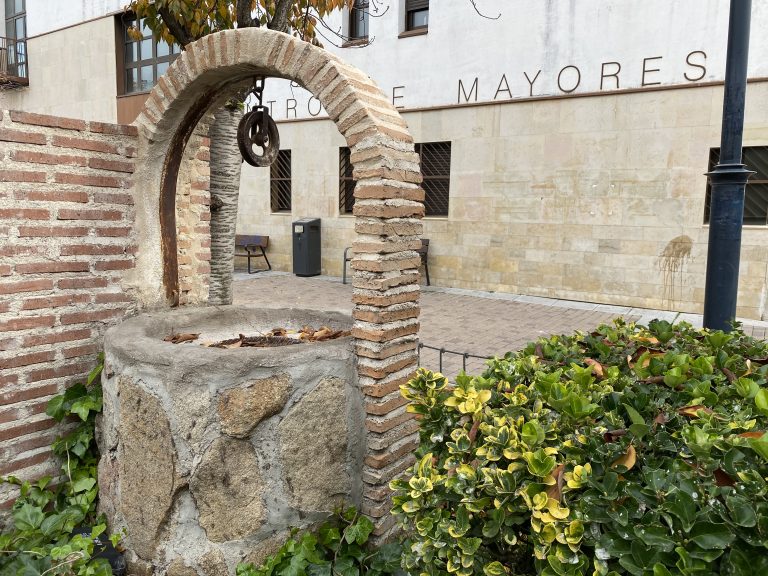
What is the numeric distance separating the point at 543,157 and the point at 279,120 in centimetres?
609

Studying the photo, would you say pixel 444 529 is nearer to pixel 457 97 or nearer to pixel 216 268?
pixel 216 268

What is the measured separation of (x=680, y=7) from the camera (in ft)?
28.2

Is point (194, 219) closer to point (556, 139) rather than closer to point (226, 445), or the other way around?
point (226, 445)

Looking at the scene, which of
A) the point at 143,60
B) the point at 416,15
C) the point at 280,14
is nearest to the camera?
the point at 280,14

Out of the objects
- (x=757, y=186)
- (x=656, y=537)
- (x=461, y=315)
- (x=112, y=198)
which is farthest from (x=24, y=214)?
(x=757, y=186)

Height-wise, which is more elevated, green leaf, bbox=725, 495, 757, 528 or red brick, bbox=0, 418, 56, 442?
green leaf, bbox=725, 495, 757, 528

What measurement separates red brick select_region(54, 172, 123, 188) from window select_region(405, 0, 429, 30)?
8.99 m

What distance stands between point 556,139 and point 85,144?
7.98 metres

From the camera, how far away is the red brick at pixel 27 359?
3.18 metres

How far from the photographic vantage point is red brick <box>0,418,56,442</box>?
3221mm

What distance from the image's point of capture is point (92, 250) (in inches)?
138

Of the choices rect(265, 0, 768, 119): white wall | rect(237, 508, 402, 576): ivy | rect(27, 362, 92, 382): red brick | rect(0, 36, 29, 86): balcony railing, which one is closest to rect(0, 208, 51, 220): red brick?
rect(27, 362, 92, 382): red brick

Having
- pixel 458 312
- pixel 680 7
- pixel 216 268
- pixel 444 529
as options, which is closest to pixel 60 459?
pixel 216 268

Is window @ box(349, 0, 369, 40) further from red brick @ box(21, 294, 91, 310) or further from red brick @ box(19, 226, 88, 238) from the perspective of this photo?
red brick @ box(21, 294, 91, 310)
